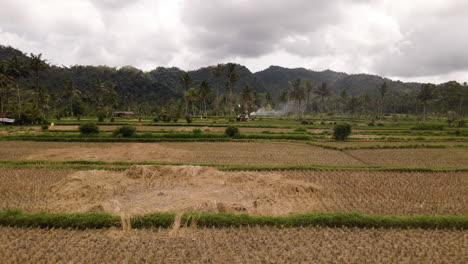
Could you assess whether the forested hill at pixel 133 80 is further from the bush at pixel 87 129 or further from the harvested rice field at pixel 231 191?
the harvested rice field at pixel 231 191

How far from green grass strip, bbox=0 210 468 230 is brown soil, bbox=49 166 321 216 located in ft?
2.42

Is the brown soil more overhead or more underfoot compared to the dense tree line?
more underfoot

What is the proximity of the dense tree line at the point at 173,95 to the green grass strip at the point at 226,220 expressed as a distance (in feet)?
149

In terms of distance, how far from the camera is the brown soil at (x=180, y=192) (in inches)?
405

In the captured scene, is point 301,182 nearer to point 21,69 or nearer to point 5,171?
point 5,171

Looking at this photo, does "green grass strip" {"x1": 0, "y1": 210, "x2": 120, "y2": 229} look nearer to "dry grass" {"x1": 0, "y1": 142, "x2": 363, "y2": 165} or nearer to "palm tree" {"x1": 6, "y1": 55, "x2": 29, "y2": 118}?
"dry grass" {"x1": 0, "y1": 142, "x2": 363, "y2": 165}

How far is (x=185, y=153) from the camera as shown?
71.3 ft

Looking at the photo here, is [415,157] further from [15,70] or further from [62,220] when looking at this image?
[15,70]

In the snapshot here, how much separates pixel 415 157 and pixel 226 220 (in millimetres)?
20251

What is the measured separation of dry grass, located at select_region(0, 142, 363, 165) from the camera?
63.4 ft

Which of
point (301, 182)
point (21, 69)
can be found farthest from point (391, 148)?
point (21, 69)

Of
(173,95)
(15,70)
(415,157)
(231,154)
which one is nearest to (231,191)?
(231,154)

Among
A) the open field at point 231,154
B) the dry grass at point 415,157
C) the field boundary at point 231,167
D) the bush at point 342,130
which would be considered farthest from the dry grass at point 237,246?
the bush at point 342,130

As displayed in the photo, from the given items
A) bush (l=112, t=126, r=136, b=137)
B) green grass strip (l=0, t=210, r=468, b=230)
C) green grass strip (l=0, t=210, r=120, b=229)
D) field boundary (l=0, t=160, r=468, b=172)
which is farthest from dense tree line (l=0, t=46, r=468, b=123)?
green grass strip (l=0, t=210, r=468, b=230)
